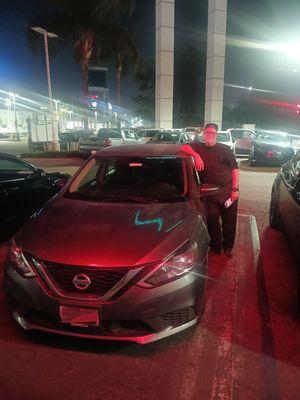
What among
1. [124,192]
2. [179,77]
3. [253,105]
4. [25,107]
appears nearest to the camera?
[124,192]

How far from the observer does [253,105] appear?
63125 millimetres

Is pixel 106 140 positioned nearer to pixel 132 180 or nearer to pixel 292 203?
pixel 132 180

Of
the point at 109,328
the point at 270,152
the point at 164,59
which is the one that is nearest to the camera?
the point at 109,328

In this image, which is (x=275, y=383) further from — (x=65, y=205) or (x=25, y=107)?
(x=25, y=107)

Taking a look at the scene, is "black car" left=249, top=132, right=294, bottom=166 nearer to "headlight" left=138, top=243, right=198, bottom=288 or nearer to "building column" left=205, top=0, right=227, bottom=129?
"building column" left=205, top=0, right=227, bottom=129

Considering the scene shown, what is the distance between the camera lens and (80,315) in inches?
111

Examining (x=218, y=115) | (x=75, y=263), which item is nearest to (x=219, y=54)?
(x=218, y=115)

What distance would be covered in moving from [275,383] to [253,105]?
64.5 m

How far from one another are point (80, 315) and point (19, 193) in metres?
3.81

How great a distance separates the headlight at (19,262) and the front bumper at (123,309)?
38 mm

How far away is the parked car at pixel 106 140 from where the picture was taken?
1850 cm

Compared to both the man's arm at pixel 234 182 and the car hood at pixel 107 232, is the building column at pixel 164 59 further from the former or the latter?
the car hood at pixel 107 232

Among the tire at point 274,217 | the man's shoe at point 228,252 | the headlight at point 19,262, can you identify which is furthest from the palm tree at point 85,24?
the headlight at point 19,262

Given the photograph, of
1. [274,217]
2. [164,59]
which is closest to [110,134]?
[164,59]
